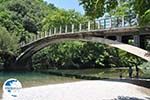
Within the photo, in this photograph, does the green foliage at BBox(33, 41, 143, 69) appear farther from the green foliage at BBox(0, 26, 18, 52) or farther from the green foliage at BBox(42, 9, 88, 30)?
the green foliage at BBox(0, 26, 18, 52)

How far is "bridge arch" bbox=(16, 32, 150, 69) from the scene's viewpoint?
2747 centimetres

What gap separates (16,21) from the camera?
7288cm

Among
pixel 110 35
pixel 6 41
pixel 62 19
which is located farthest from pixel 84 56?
pixel 110 35

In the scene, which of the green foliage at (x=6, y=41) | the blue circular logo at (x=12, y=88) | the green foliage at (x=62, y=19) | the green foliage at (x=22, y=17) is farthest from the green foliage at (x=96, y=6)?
the green foliage at (x=22, y=17)

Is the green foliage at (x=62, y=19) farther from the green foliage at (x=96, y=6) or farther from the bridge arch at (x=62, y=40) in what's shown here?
the green foliage at (x=96, y=6)

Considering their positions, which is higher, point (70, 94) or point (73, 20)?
point (73, 20)

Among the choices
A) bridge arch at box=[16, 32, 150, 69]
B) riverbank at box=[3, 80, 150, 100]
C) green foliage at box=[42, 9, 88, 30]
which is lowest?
riverbank at box=[3, 80, 150, 100]

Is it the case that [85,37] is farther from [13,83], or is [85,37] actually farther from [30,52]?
[13,83]

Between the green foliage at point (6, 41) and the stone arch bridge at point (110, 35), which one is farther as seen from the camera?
the green foliage at point (6, 41)

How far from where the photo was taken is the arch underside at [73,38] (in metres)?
27.1

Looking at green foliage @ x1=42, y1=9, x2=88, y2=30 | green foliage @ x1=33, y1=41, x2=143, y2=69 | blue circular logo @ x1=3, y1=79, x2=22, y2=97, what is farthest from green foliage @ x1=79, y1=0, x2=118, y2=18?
green foliage @ x1=42, y1=9, x2=88, y2=30

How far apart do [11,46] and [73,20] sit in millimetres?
13434

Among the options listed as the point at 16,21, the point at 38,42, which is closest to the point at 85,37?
the point at 38,42

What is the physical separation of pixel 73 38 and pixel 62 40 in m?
4.96
